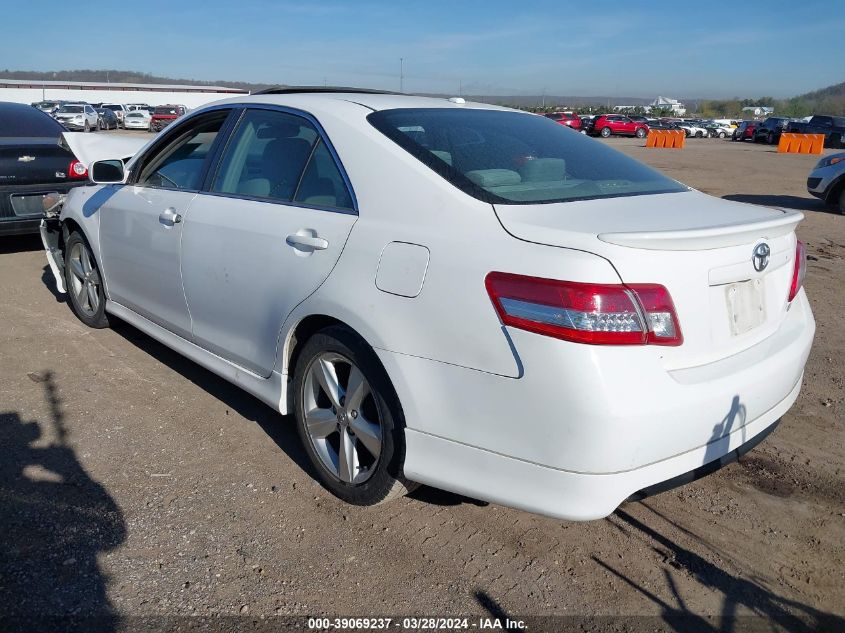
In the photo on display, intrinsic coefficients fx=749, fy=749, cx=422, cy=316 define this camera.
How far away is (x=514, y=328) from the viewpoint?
2.37 m

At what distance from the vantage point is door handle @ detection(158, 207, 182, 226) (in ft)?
12.9

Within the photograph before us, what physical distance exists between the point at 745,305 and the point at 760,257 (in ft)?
0.58

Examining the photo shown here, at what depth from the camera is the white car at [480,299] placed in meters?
2.33

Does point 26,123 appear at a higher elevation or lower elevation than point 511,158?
lower

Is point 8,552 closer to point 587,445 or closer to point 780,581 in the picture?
point 587,445

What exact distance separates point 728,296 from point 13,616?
2.62 metres

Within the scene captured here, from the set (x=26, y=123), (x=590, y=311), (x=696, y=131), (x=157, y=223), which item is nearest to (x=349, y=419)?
(x=590, y=311)

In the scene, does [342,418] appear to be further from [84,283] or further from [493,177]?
[84,283]

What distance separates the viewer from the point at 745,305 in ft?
8.80

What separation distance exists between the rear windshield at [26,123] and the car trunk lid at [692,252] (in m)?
7.22

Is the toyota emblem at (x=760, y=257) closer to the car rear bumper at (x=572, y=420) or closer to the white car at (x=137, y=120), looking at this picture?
the car rear bumper at (x=572, y=420)

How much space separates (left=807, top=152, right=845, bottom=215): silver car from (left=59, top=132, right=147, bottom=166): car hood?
11.0 metres

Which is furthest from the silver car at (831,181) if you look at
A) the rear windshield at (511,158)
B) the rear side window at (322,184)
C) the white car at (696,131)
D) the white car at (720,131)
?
the white car at (720,131)

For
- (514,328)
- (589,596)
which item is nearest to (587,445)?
(514,328)
